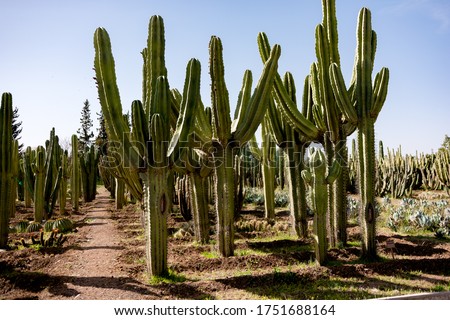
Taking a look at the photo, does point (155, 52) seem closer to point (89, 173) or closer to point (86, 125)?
point (89, 173)

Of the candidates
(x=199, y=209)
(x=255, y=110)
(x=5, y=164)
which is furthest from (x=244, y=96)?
(x=5, y=164)

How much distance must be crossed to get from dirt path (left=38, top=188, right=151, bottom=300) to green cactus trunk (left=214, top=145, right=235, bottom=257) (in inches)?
75.3

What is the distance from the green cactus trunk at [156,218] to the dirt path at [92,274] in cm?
42

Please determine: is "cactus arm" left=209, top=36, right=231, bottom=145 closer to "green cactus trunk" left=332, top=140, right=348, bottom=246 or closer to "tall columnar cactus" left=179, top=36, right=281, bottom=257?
"tall columnar cactus" left=179, top=36, right=281, bottom=257

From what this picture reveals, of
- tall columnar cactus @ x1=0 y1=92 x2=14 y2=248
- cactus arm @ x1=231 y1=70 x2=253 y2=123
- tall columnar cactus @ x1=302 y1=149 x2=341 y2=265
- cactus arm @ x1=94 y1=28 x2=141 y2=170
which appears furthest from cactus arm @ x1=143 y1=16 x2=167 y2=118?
tall columnar cactus @ x1=0 y1=92 x2=14 y2=248

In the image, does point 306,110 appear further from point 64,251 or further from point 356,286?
point 64,251

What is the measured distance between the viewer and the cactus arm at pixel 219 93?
7.40 metres

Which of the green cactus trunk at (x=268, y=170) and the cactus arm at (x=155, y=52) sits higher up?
the cactus arm at (x=155, y=52)

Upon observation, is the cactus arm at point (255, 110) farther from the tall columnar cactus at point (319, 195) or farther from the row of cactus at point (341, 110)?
the tall columnar cactus at point (319, 195)

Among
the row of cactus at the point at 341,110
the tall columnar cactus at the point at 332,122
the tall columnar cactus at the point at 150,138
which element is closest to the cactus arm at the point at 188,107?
the tall columnar cactus at the point at 150,138

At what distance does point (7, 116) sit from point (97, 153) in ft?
46.2

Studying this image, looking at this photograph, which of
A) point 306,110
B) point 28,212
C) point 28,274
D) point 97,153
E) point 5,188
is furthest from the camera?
point 97,153
